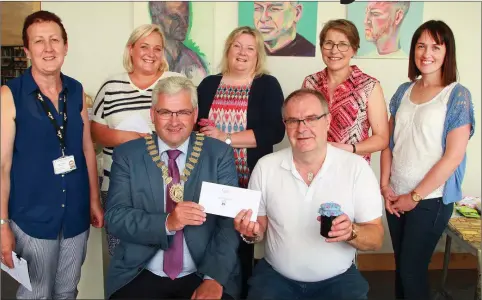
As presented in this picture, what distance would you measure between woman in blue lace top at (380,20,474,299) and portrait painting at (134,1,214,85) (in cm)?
189

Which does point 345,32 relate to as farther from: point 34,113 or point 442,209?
point 34,113

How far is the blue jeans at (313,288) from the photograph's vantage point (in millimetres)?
2100

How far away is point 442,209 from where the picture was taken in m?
2.50

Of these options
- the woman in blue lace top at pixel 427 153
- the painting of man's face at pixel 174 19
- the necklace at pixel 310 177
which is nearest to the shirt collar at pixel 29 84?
the necklace at pixel 310 177

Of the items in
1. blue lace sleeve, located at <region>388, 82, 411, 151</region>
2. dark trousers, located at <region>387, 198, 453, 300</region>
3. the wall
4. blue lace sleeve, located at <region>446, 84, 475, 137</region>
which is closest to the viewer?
blue lace sleeve, located at <region>446, 84, 475, 137</region>

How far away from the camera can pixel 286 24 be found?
3936mm

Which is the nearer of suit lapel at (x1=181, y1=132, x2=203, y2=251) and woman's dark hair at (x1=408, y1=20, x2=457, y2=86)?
suit lapel at (x1=181, y1=132, x2=203, y2=251)

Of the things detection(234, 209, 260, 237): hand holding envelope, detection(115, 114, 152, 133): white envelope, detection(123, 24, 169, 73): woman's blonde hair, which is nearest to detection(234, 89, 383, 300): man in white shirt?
detection(234, 209, 260, 237): hand holding envelope

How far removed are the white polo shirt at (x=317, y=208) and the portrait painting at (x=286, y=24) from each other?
6.37 ft

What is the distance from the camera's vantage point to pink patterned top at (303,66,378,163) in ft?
8.61

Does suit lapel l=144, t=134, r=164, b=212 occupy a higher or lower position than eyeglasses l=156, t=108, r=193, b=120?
lower

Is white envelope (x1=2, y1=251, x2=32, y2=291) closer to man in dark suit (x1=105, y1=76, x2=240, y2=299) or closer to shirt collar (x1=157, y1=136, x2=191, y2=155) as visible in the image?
man in dark suit (x1=105, y1=76, x2=240, y2=299)

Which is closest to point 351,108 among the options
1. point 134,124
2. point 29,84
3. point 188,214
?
point 188,214

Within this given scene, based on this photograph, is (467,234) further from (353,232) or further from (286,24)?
(286,24)
